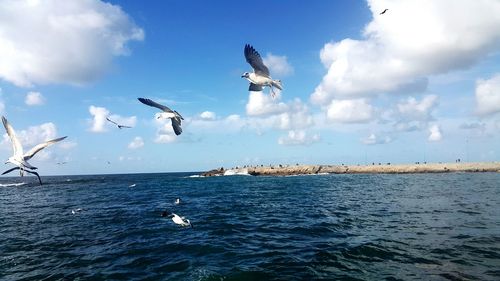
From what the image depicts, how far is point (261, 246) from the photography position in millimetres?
16047

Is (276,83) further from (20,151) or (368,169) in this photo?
(368,169)

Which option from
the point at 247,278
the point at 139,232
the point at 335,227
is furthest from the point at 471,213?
the point at 139,232

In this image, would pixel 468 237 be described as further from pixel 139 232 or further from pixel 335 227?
pixel 139 232

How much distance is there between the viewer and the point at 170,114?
14.8 metres

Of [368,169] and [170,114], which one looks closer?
[170,114]

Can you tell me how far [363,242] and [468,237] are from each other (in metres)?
4.73

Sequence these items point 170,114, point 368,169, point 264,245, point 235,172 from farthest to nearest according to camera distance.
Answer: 1. point 235,172
2. point 368,169
3. point 264,245
4. point 170,114

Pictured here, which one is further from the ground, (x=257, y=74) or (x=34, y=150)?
(x=257, y=74)

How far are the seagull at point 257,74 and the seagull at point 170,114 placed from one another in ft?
9.83

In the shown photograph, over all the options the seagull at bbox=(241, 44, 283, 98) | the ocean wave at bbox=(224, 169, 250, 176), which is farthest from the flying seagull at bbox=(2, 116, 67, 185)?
the ocean wave at bbox=(224, 169, 250, 176)

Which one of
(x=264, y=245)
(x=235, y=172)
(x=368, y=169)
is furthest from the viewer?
(x=235, y=172)

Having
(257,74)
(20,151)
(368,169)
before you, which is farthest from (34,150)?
(368,169)

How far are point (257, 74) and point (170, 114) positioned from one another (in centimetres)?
368

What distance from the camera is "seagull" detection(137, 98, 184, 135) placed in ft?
48.5
